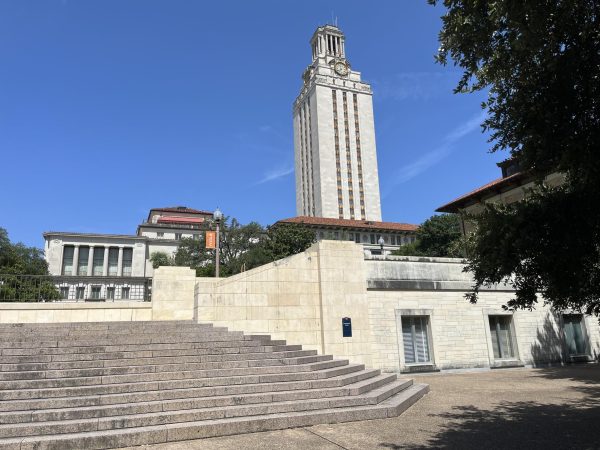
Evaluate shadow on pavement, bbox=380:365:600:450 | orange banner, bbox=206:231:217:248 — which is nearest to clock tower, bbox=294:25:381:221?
orange banner, bbox=206:231:217:248

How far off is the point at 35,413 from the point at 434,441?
667 centimetres

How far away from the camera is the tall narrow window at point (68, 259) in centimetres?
6894

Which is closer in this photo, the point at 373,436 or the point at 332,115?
the point at 373,436

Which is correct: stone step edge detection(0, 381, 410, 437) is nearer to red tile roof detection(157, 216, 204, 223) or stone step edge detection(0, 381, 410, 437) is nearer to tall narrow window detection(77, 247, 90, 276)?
tall narrow window detection(77, 247, 90, 276)

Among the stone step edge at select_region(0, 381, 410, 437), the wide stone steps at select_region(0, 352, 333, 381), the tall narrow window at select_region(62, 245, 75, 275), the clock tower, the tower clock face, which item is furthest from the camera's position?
the tower clock face

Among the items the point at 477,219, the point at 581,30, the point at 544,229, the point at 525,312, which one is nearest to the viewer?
the point at 581,30

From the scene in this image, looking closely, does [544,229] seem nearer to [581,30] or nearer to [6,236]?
[581,30]

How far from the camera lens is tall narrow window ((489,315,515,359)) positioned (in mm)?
17922

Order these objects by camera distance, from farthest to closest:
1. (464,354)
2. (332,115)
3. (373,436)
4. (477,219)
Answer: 1. (332,115)
2. (464,354)
3. (373,436)
4. (477,219)

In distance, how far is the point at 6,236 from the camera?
48.4m

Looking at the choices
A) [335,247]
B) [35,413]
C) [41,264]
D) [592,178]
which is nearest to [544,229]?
[592,178]

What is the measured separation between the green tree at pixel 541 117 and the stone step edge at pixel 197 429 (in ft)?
13.8

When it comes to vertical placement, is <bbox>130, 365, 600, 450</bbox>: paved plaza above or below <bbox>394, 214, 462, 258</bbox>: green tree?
below

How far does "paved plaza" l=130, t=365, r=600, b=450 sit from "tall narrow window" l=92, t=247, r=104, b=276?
70684mm
